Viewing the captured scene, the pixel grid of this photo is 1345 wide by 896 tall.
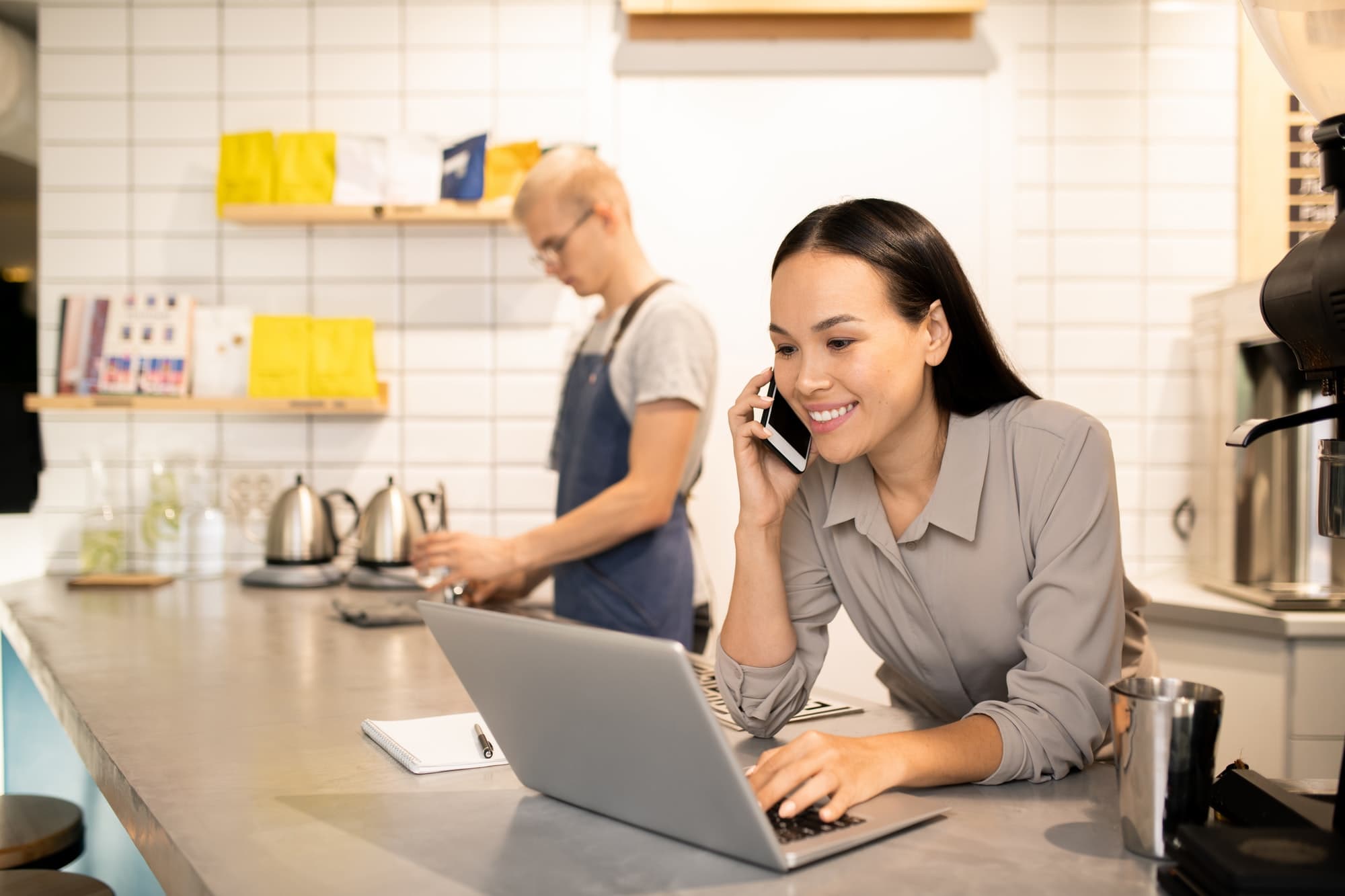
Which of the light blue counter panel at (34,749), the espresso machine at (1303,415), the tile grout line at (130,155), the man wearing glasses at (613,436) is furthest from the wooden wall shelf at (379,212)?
the espresso machine at (1303,415)

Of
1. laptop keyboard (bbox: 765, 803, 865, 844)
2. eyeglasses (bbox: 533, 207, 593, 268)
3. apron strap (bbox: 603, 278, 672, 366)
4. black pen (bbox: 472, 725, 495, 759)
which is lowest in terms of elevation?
black pen (bbox: 472, 725, 495, 759)

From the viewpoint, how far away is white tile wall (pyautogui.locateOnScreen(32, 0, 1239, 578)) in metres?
3.01

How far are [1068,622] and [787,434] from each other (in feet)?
1.28

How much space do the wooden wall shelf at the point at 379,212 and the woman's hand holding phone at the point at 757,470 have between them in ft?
5.29

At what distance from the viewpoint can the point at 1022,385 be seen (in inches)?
53.0

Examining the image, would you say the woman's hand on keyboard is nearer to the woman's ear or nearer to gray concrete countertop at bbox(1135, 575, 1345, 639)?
the woman's ear

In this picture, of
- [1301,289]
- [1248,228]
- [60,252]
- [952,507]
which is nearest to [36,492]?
[60,252]

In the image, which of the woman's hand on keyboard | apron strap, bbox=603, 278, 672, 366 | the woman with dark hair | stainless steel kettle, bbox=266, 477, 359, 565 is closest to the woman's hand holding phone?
the woman with dark hair

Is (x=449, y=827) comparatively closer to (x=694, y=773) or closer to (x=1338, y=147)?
(x=694, y=773)

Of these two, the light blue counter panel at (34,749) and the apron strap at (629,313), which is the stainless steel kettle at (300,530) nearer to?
the light blue counter panel at (34,749)

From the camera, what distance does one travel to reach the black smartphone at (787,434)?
4.46 ft

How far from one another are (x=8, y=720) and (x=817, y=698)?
2069 mm

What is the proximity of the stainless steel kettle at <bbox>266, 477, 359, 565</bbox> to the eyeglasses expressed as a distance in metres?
0.96

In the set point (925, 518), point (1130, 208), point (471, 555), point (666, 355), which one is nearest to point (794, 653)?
point (925, 518)
